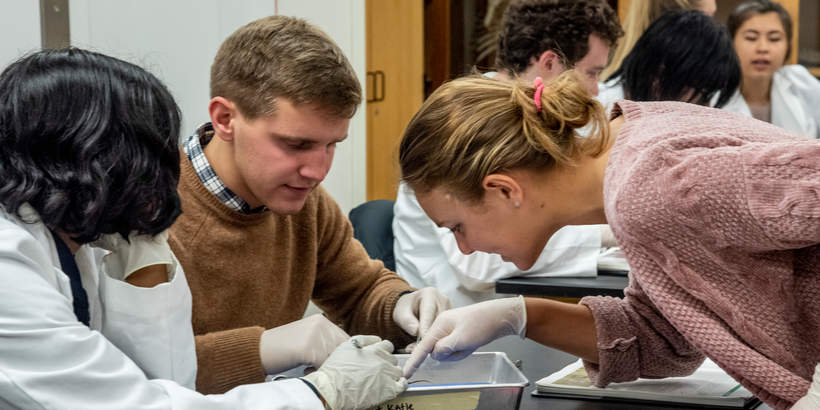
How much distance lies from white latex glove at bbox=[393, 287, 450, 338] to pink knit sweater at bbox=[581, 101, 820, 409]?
566 mm

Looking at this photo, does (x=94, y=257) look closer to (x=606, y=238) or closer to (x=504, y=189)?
(x=504, y=189)

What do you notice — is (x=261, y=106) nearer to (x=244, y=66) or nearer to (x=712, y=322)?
(x=244, y=66)

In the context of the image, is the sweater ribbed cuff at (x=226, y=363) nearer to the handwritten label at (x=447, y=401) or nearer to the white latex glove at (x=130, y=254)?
the white latex glove at (x=130, y=254)

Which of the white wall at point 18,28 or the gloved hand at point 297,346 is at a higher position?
the white wall at point 18,28

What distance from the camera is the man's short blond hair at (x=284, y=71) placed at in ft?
4.83

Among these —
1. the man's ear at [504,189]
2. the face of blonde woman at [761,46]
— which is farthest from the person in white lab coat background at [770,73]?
the man's ear at [504,189]

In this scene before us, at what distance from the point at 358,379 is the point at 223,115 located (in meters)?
0.63

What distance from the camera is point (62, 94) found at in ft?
3.27

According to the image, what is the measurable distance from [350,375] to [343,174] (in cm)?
238

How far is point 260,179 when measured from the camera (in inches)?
59.5

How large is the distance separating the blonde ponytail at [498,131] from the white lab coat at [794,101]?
254cm

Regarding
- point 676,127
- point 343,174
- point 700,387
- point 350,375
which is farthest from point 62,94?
point 343,174

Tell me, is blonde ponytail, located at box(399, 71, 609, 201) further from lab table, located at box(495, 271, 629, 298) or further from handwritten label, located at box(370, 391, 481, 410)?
lab table, located at box(495, 271, 629, 298)

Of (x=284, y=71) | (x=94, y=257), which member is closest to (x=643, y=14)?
(x=284, y=71)
